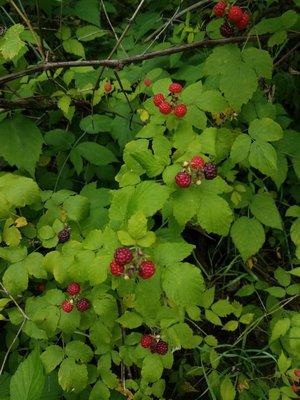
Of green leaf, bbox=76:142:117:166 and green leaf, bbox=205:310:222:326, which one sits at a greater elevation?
green leaf, bbox=76:142:117:166

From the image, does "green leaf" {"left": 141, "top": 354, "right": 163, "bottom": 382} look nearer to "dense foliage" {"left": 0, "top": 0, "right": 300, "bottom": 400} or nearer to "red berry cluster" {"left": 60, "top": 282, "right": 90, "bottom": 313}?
"dense foliage" {"left": 0, "top": 0, "right": 300, "bottom": 400}

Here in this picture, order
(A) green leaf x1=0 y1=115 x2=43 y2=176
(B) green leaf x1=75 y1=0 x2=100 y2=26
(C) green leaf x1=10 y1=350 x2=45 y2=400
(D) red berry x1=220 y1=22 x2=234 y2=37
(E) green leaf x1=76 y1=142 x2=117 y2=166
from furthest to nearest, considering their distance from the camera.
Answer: (B) green leaf x1=75 y1=0 x2=100 y2=26
(E) green leaf x1=76 y1=142 x2=117 y2=166
(A) green leaf x1=0 y1=115 x2=43 y2=176
(D) red berry x1=220 y1=22 x2=234 y2=37
(C) green leaf x1=10 y1=350 x2=45 y2=400

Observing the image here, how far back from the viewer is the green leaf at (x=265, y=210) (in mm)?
2096

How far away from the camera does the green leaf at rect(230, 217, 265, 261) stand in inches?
81.4

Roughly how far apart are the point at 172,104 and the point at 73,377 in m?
1.31

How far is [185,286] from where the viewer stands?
4.32ft

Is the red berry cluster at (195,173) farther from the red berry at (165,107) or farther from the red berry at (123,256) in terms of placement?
the red berry at (165,107)

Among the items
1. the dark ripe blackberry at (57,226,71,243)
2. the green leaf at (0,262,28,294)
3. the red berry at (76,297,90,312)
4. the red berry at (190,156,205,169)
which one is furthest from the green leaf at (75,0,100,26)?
the red berry at (76,297,90,312)

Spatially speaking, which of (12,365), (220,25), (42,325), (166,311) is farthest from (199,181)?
(12,365)

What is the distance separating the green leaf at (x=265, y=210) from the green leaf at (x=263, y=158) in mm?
380

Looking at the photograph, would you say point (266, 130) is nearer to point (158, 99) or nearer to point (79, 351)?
point (158, 99)

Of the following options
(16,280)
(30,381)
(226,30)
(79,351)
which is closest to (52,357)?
(79,351)

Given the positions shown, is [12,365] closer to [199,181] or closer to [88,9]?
[199,181]

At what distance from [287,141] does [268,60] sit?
0.53 m
